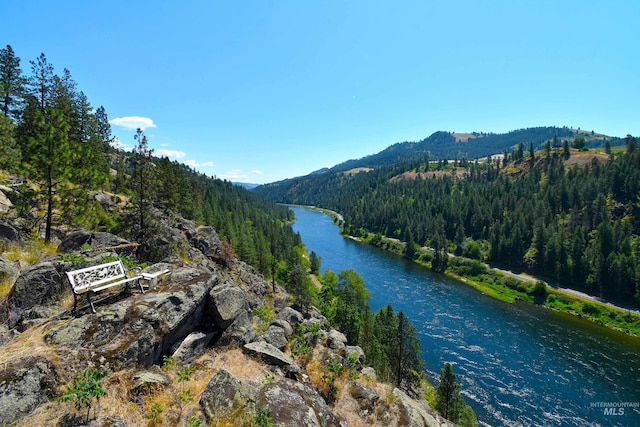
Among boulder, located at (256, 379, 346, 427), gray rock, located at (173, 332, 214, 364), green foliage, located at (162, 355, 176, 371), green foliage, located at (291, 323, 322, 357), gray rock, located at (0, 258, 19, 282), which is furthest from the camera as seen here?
green foliage, located at (291, 323, 322, 357)

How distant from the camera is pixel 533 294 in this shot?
85.6m

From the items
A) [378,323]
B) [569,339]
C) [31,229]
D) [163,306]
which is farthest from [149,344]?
[569,339]

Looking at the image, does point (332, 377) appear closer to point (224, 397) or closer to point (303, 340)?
point (303, 340)

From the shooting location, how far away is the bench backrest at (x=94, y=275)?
42.3 ft

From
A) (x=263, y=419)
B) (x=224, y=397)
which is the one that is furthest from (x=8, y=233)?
(x=263, y=419)

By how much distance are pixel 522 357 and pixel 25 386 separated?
66012 millimetres

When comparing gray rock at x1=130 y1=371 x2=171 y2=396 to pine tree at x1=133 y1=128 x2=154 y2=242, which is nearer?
gray rock at x1=130 y1=371 x2=171 y2=396

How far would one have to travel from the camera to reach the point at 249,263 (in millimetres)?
74562

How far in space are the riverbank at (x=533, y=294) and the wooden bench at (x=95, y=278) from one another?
91.8 meters

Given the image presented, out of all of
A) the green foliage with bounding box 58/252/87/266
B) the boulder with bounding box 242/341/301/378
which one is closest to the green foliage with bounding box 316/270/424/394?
the boulder with bounding box 242/341/301/378

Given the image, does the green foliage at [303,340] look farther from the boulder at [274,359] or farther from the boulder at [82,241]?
the boulder at [82,241]

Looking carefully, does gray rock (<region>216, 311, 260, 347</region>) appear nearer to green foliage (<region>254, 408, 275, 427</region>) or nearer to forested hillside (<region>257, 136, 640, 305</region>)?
green foliage (<region>254, 408, 275, 427</region>)

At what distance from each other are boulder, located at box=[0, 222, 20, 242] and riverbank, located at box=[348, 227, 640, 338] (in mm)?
95551

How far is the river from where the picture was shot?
138ft
